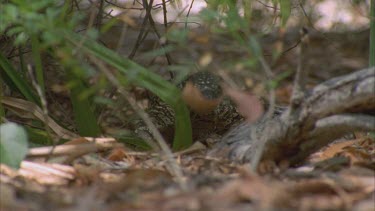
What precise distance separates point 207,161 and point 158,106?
79cm

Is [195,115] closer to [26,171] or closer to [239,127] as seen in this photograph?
[239,127]

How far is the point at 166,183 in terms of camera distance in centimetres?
133

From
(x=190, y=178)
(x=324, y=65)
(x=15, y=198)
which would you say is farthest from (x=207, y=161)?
(x=324, y=65)

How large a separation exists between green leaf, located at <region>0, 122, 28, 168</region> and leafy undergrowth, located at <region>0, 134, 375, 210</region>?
4cm

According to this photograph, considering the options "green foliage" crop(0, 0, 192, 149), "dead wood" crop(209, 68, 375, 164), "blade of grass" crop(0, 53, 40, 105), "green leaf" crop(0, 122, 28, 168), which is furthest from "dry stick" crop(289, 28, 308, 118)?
"blade of grass" crop(0, 53, 40, 105)

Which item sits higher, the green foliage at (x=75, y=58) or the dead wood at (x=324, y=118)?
the green foliage at (x=75, y=58)

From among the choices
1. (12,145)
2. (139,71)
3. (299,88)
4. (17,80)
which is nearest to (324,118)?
(299,88)

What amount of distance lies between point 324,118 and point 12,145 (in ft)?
2.35

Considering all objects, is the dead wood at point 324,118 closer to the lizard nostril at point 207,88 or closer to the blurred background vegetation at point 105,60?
the blurred background vegetation at point 105,60

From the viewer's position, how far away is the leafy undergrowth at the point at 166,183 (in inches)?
46.5

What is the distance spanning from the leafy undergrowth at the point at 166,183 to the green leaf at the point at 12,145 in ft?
0.12

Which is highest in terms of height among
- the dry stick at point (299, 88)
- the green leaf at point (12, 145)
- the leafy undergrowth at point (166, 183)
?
the dry stick at point (299, 88)

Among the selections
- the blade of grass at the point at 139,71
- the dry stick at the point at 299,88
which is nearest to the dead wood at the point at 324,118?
the dry stick at the point at 299,88

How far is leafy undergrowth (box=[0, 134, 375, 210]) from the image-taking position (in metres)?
1.18
